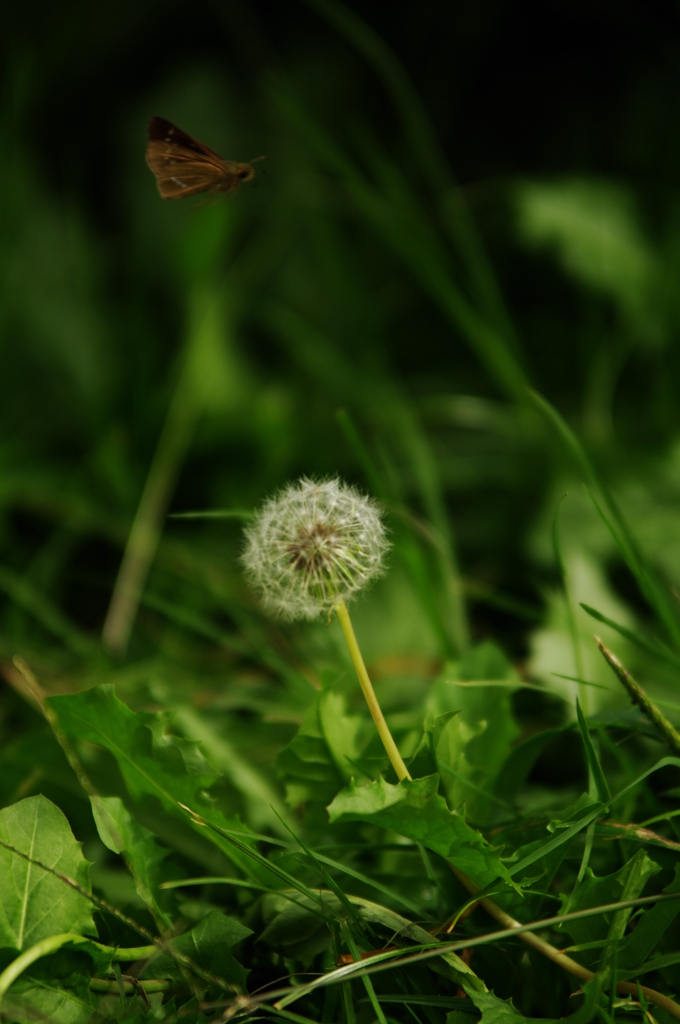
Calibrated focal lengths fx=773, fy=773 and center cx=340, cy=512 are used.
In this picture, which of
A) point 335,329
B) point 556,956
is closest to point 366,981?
point 556,956

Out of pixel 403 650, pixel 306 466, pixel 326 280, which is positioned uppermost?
pixel 326 280

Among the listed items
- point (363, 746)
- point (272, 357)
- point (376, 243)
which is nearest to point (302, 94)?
point (376, 243)

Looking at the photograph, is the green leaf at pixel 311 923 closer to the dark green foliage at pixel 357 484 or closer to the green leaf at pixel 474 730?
the dark green foliage at pixel 357 484

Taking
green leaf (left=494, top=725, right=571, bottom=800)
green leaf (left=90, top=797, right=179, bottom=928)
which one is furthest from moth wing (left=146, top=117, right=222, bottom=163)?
green leaf (left=494, top=725, right=571, bottom=800)

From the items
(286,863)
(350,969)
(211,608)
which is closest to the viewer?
(350,969)

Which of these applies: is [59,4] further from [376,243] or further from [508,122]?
[508,122]

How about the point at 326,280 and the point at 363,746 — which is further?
the point at 326,280
